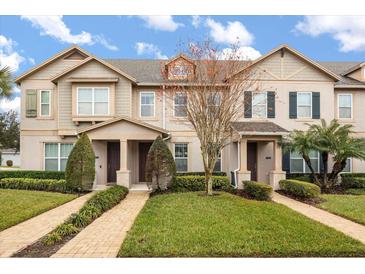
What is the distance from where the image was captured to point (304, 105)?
17953mm

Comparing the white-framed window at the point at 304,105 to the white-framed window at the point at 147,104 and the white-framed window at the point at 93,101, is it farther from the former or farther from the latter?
the white-framed window at the point at 93,101

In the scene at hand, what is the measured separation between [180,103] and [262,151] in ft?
19.3

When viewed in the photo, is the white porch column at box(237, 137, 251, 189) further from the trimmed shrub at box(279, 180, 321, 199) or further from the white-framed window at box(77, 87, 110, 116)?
the white-framed window at box(77, 87, 110, 116)

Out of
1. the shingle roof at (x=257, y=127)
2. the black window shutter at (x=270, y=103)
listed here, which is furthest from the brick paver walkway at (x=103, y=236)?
the black window shutter at (x=270, y=103)

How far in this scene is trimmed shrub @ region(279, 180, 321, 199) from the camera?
499 inches

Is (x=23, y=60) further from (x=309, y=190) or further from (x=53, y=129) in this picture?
(x=309, y=190)

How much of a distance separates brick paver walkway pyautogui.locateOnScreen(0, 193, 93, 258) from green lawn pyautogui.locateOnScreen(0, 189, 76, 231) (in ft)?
0.89

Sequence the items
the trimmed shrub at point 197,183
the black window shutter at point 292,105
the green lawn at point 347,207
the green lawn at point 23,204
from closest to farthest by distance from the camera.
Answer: the green lawn at point 23,204 → the green lawn at point 347,207 → the trimmed shrub at point 197,183 → the black window shutter at point 292,105

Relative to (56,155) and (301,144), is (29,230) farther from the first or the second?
(301,144)

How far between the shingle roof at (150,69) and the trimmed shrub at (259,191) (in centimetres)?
843

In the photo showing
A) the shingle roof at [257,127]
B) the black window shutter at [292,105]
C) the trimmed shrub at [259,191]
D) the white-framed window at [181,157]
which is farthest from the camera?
the white-framed window at [181,157]

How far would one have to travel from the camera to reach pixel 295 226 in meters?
7.82

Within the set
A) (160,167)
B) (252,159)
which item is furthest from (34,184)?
(252,159)

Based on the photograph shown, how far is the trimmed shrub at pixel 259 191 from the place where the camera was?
12484 mm
